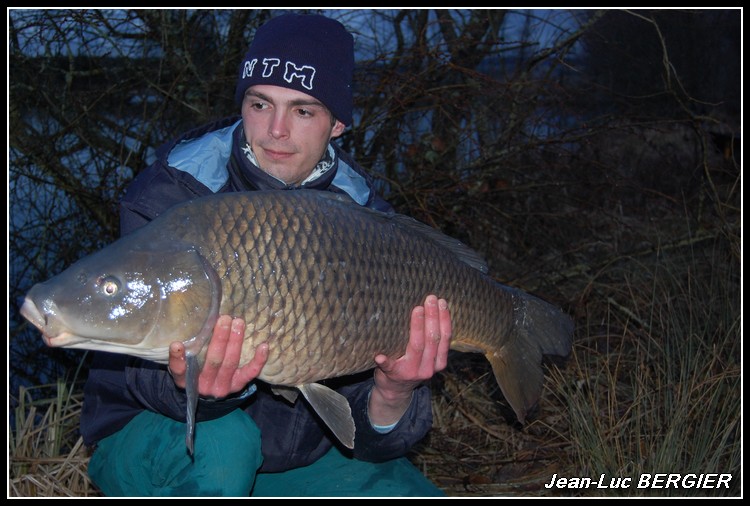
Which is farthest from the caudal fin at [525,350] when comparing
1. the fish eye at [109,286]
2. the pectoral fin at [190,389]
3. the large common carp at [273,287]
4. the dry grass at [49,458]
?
the dry grass at [49,458]

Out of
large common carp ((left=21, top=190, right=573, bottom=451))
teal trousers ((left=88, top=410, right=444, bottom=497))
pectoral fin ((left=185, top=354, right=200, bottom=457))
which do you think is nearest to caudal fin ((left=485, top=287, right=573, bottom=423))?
large common carp ((left=21, top=190, right=573, bottom=451))

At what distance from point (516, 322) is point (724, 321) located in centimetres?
141

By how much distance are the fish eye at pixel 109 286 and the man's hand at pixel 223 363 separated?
0.45 feet

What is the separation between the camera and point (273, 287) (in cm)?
130

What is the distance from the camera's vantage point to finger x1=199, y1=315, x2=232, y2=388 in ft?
4.18

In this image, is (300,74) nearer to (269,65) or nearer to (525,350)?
(269,65)

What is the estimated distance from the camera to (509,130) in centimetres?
340

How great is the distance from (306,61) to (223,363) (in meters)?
0.81

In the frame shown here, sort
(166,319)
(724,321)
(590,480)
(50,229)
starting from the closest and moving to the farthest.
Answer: (166,319) → (590,480) → (724,321) → (50,229)

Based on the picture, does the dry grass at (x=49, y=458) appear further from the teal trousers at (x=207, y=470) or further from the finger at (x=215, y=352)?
the finger at (x=215, y=352)

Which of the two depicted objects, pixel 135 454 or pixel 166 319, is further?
pixel 135 454

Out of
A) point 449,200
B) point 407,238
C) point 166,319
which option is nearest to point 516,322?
point 407,238

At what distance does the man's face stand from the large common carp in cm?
31
